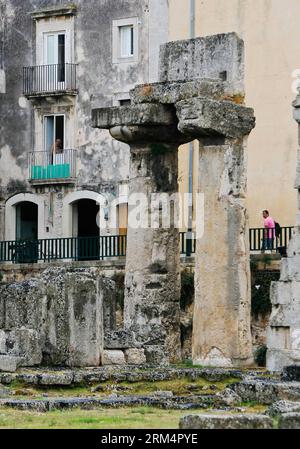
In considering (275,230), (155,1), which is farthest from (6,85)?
(275,230)

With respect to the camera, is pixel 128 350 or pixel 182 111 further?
pixel 182 111

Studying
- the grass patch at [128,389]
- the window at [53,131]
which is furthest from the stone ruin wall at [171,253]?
the window at [53,131]

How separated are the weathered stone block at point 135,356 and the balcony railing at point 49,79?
90.4 feet

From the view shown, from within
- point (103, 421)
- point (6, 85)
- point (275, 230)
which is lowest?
point (103, 421)

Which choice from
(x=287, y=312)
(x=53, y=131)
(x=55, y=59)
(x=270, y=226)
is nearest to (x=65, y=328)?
(x=287, y=312)

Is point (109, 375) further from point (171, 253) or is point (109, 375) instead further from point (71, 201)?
point (71, 201)

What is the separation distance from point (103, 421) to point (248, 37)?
107ft

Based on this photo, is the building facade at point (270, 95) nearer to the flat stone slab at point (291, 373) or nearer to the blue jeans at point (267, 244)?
the blue jeans at point (267, 244)

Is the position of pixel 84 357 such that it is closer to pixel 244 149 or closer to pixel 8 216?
pixel 244 149

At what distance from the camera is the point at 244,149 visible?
3494cm

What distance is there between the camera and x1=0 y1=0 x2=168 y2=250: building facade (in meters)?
58.4

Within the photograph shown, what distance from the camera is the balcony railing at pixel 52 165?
5962 centimetres
